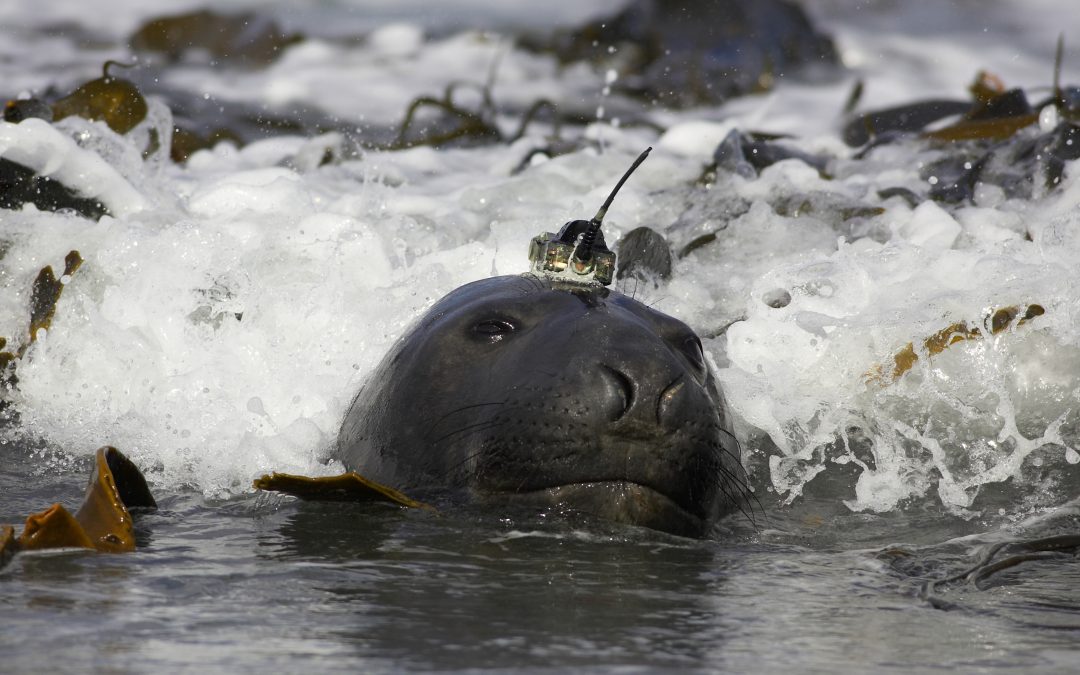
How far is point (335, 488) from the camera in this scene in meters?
3.91

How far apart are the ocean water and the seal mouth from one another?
1.8 inches

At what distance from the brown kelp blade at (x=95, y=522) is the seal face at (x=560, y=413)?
2.56ft

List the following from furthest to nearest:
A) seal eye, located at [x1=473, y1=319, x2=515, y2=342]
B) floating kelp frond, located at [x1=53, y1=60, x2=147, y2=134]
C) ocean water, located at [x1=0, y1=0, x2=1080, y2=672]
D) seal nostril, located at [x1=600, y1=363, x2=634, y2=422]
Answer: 1. floating kelp frond, located at [x1=53, y1=60, x2=147, y2=134]
2. seal eye, located at [x1=473, y1=319, x2=515, y2=342]
3. seal nostril, located at [x1=600, y1=363, x2=634, y2=422]
4. ocean water, located at [x1=0, y1=0, x2=1080, y2=672]

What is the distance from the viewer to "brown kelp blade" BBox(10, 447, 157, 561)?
332 centimetres

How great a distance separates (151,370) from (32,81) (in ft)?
32.2

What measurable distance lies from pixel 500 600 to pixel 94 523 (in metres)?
1.08

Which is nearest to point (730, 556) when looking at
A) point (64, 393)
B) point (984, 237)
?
point (64, 393)

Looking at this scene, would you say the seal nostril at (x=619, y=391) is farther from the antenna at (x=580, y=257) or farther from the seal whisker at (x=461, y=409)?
the antenna at (x=580, y=257)

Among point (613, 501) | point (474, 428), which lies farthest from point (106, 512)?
point (613, 501)

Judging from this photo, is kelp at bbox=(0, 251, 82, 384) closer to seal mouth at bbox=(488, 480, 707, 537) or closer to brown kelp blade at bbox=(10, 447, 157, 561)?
brown kelp blade at bbox=(10, 447, 157, 561)

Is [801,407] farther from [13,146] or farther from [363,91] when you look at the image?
[363,91]

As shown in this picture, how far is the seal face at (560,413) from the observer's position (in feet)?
12.3

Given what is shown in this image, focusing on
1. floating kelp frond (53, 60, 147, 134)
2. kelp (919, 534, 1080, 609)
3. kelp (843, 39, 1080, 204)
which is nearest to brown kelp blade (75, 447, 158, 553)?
kelp (919, 534, 1080, 609)

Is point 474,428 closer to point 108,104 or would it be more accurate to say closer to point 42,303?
point 42,303
